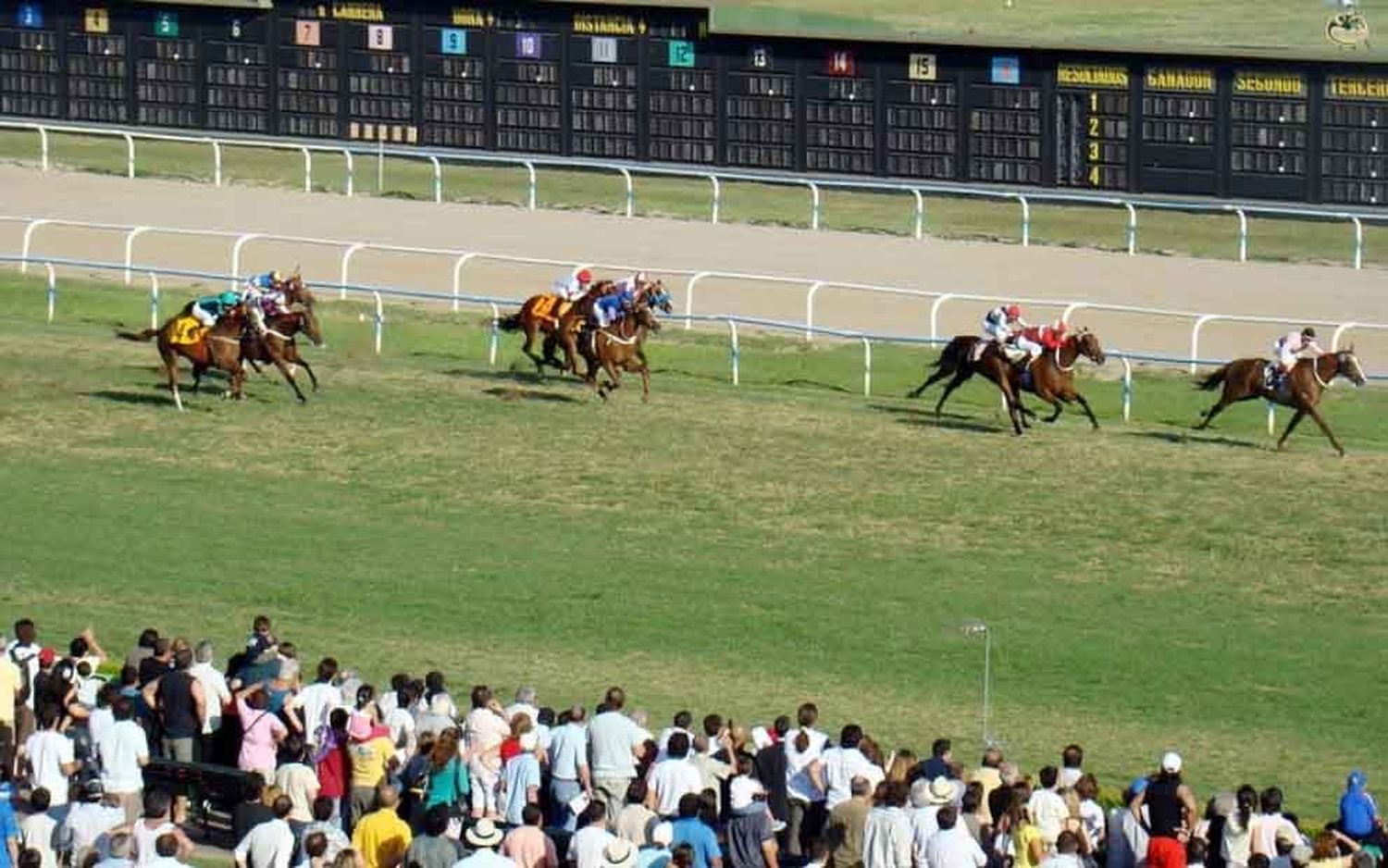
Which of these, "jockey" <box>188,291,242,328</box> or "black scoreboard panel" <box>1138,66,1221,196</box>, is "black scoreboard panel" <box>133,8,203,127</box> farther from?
"jockey" <box>188,291,242,328</box>

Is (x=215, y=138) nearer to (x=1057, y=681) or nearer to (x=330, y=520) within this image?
(x=330, y=520)

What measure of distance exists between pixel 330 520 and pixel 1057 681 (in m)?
6.18

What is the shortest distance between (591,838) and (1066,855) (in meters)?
1.82

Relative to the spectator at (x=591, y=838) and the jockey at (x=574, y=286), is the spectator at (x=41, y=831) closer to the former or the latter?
the spectator at (x=591, y=838)

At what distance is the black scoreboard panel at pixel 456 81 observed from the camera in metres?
37.7

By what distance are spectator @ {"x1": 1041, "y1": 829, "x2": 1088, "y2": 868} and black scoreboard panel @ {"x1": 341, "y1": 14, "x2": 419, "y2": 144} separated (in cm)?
2771

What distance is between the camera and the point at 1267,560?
20.4 metres

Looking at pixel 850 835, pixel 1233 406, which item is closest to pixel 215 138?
pixel 1233 406

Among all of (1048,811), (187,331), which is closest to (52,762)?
(1048,811)

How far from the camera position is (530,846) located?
11758 mm

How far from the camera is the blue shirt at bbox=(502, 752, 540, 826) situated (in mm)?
13258

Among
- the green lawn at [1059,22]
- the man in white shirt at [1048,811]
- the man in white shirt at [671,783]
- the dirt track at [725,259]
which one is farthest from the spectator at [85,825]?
the green lawn at [1059,22]

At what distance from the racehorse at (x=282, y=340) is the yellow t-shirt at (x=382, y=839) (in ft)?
43.2

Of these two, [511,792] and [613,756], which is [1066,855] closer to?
[613,756]
